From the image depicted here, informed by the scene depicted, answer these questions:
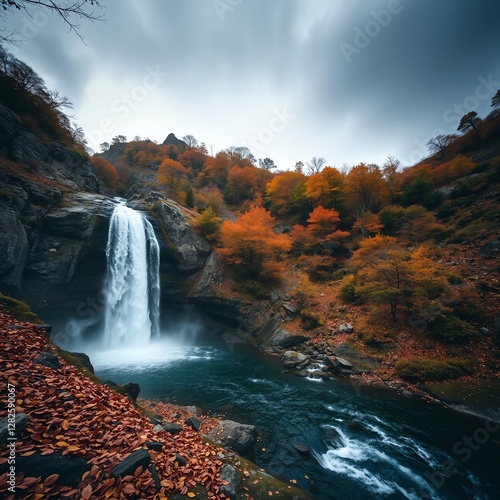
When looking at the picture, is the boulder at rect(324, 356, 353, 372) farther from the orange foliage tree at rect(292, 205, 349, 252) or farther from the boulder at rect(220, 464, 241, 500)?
the orange foliage tree at rect(292, 205, 349, 252)

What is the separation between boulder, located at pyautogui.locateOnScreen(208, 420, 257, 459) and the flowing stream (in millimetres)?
485

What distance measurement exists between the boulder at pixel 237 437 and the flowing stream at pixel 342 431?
485 mm

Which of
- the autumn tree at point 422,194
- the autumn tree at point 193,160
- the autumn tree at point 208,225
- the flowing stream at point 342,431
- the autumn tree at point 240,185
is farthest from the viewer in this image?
the autumn tree at point 193,160

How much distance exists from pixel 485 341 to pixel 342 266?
43.6ft

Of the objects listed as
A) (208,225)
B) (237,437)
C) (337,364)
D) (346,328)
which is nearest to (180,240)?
(208,225)

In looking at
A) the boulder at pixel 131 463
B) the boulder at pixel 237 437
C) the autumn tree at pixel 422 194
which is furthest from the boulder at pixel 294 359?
the autumn tree at pixel 422 194

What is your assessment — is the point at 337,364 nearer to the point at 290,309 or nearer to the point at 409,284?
the point at 290,309

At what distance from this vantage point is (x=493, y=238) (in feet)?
55.8

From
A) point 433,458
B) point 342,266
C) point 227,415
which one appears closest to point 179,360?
point 227,415

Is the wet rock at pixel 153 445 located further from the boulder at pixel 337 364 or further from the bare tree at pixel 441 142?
the bare tree at pixel 441 142

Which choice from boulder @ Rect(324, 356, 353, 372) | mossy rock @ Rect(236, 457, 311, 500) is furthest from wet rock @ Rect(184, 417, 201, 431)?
boulder @ Rect(324, 356, 353, 372)

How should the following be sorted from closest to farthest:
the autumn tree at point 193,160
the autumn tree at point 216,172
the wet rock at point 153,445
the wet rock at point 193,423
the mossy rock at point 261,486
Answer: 1. the wet rock at point 153,445
2. the mossy rock at point 261,486
3. the wet rock at point 193,423
4. the autumn tree at point 216,172
5. the autumn tree at point 193,160

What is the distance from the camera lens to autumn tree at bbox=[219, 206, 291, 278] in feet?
70.3

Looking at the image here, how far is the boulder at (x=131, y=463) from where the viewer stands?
3191mm
